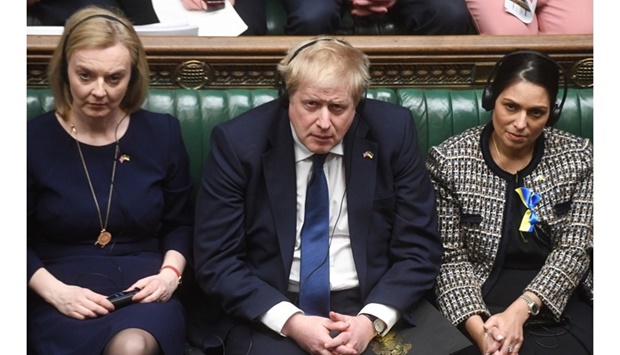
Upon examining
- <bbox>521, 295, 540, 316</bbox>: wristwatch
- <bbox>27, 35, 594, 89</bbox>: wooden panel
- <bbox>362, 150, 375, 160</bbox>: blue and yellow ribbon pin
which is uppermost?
<bbox>27, 35, 594, 89</bbox>: wooden panel

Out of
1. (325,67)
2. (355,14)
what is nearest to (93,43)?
(325,67)

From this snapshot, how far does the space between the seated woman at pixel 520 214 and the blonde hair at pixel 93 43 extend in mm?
826

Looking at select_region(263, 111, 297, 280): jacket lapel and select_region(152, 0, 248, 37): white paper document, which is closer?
select_region(263, 111, 297, 280): jacket lapel

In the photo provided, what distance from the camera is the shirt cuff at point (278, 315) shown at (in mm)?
2447

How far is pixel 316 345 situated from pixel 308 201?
14.9 inches

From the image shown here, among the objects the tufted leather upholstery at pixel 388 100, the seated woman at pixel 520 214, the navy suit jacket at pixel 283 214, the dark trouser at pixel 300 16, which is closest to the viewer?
the navy suit jacket at pixel 283 214

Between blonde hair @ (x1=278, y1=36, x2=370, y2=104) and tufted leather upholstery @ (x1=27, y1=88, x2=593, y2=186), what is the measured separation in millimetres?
459

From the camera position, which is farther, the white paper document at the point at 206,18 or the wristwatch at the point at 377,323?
the white paper document at the point at 206,18

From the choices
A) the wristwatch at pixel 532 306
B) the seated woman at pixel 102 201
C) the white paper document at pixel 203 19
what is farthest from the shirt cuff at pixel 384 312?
the white paper document at pixel 203 19

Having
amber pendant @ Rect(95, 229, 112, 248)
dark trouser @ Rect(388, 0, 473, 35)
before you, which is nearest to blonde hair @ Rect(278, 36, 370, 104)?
amber pendant @ Rect(95, 229, 112, 248)

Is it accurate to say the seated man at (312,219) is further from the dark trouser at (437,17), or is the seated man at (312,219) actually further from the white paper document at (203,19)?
the dark trouser at (437,17)

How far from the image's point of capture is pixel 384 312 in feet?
8.21

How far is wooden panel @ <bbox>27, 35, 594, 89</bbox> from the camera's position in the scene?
298 cm

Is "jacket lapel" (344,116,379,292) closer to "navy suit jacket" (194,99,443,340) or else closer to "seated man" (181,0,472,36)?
"navy suit jacket" (194,99,443,340)
